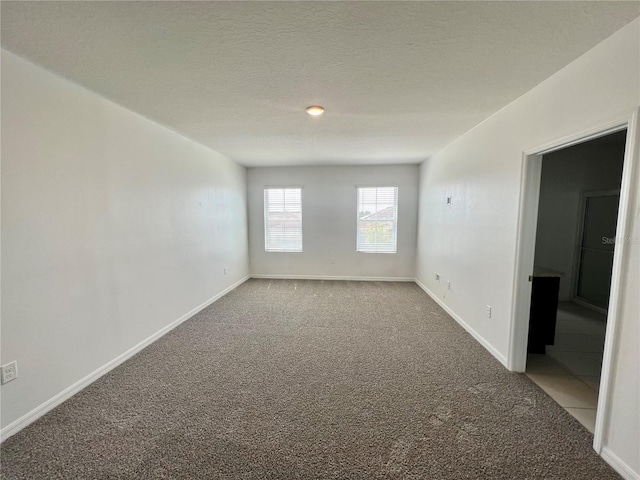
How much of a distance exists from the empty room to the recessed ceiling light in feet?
0.16

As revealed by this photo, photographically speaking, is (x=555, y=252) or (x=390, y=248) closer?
(x=555, y=252)

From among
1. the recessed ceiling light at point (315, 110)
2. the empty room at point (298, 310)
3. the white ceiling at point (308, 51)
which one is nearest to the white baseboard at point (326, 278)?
the empty room at point (298, 310)

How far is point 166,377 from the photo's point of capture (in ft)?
7.59

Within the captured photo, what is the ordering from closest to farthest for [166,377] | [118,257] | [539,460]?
[539,460]
[166,377]
[118,257]

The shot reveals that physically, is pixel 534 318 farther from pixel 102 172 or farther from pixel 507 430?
pixel 102 172

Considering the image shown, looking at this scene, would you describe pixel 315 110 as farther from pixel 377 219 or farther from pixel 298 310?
pixel 377 219

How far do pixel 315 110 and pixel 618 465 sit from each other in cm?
319

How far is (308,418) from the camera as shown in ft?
6.04

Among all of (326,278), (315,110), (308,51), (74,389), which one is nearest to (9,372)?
(74,389)

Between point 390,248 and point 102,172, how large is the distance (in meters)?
4.78

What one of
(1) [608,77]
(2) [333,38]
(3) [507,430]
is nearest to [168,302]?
(2) [333,38]

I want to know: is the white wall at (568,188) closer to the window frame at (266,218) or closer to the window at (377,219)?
the window at (377,219)

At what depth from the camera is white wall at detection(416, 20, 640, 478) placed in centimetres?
141

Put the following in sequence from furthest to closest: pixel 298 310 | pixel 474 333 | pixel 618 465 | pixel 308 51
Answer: pixel 298 310
pixel 474 333
pixel 308 51
pixel 618 465
